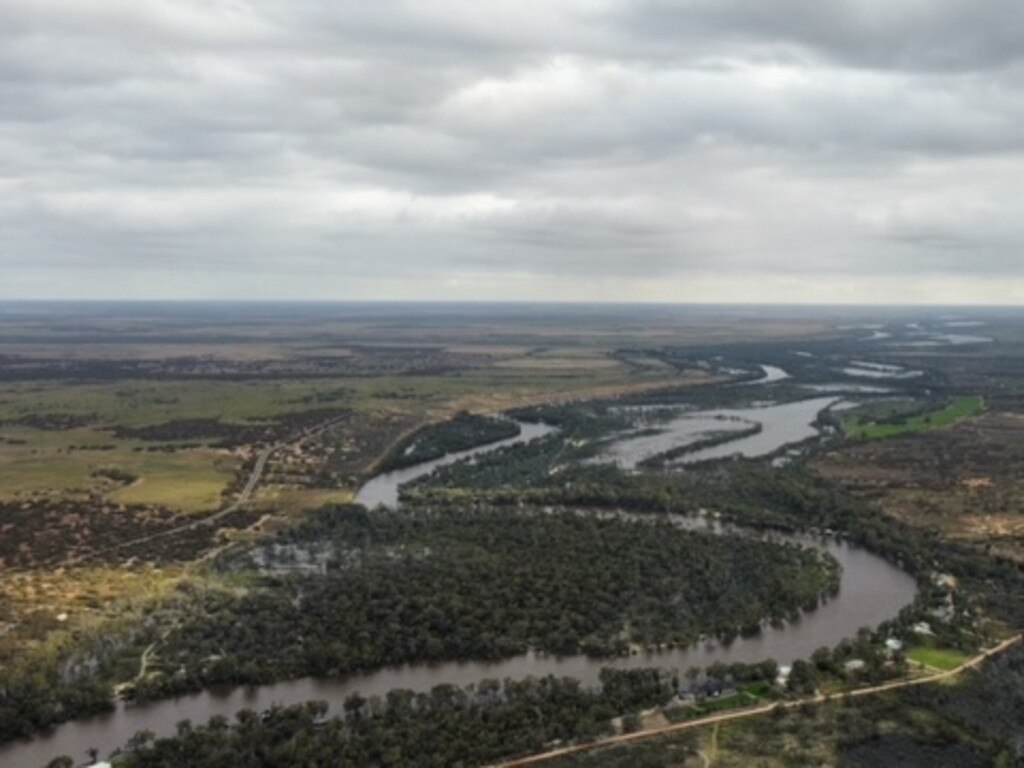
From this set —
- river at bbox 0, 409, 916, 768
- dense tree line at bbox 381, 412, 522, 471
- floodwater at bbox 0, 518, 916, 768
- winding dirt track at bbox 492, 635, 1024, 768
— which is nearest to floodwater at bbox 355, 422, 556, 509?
dense tree line at bbox 381, 412, 522, 471

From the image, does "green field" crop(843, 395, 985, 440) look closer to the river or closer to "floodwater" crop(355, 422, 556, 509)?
"floodwater" crop(355, 422, 556, 509)

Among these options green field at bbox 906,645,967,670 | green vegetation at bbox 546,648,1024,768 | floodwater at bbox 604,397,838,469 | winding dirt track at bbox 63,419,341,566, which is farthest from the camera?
floodwater at bbox 604,397,838,469

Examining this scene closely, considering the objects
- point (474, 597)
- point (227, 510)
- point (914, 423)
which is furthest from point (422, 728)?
point (914, 423)

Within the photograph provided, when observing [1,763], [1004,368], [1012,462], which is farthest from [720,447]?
[1004,368]

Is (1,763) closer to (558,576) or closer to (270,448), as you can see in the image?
(558,576)

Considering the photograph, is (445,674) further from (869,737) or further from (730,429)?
(730,429)

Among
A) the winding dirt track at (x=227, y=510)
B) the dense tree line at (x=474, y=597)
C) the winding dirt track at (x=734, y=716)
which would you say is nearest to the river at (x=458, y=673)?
the dense tree line at (x=474, y=597)
